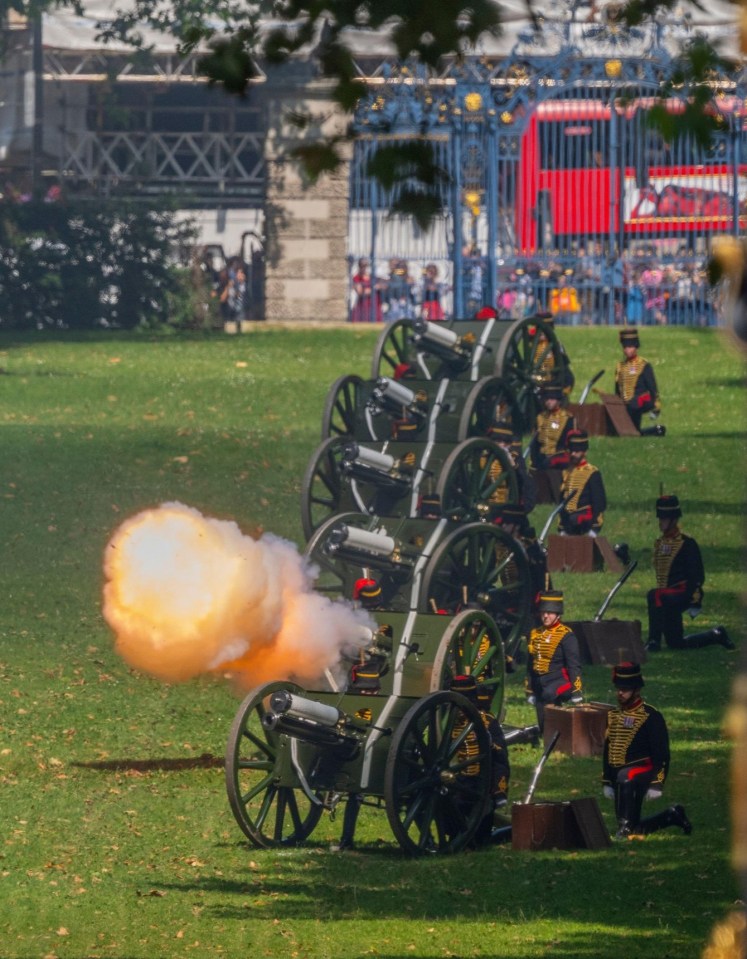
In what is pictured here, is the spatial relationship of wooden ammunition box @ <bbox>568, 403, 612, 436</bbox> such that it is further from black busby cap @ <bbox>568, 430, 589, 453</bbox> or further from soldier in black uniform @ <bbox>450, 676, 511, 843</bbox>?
soldier in black uniform @ <bbox>450, 676, 511, 843</bbox>

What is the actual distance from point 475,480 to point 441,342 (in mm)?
2457

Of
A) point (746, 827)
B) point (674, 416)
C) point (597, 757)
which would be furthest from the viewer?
point (674, 416)

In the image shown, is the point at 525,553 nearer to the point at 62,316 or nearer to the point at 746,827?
the point at 746,827

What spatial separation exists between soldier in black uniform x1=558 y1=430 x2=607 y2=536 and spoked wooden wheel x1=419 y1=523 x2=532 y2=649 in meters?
→ 3.41

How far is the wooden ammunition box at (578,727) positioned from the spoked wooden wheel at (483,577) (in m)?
1.99

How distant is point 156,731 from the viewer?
1599 centimetres

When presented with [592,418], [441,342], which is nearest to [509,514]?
[441,342]

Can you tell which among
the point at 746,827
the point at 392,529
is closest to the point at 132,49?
the point at 392,529

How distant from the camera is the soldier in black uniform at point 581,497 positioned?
70.2 feet

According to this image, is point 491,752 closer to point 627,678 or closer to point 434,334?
point 627,678

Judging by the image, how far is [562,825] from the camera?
1299 cm

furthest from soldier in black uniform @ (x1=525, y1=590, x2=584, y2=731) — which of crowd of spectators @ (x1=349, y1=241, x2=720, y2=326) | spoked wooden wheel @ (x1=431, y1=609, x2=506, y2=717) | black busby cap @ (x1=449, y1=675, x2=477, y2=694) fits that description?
crowd of spectators @ (x1=349, y1=241, x2=720, y2=326)

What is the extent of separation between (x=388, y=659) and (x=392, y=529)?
382 cm

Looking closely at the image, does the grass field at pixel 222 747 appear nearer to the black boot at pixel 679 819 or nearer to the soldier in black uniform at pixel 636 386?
the black boot at pixel 679 819
